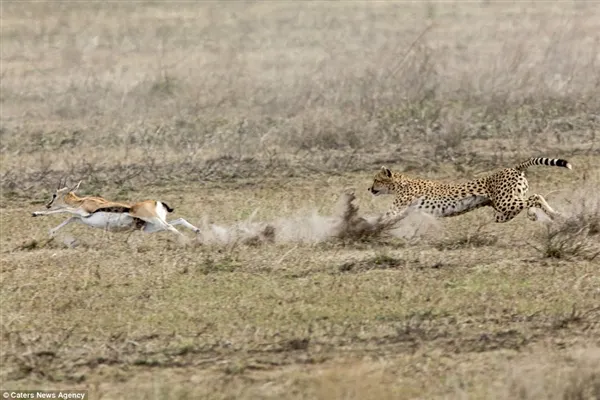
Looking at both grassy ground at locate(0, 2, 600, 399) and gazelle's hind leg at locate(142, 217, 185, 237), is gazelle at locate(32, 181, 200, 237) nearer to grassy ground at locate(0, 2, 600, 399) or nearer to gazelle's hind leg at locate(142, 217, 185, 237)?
gazelle's hind leg at locate(142, 217, 185, 237)

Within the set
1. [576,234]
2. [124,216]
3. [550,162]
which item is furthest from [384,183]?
[576,234]

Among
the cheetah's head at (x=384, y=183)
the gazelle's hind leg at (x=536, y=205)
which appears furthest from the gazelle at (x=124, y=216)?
the gazelle's hind leg at (x=536, y=205)

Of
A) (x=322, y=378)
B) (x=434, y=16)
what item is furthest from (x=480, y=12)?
(x=322, y=378)

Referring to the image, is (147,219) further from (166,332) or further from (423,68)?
(423,68)

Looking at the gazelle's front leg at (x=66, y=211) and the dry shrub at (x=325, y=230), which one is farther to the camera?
the gazelle's front leg at (x=66, y=211)

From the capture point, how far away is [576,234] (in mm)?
10859

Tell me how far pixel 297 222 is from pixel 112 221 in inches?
70.6

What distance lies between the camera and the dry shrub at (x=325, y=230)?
11812 mm

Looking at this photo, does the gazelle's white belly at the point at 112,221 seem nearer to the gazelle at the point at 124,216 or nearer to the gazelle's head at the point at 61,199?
the gazelle at the point at 124,216

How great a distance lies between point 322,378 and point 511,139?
10.4m

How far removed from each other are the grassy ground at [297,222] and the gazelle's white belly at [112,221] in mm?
132

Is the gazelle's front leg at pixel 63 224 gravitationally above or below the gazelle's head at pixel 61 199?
below

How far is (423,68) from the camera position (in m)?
20.2

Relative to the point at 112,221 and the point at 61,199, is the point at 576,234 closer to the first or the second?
the point at 112,221
